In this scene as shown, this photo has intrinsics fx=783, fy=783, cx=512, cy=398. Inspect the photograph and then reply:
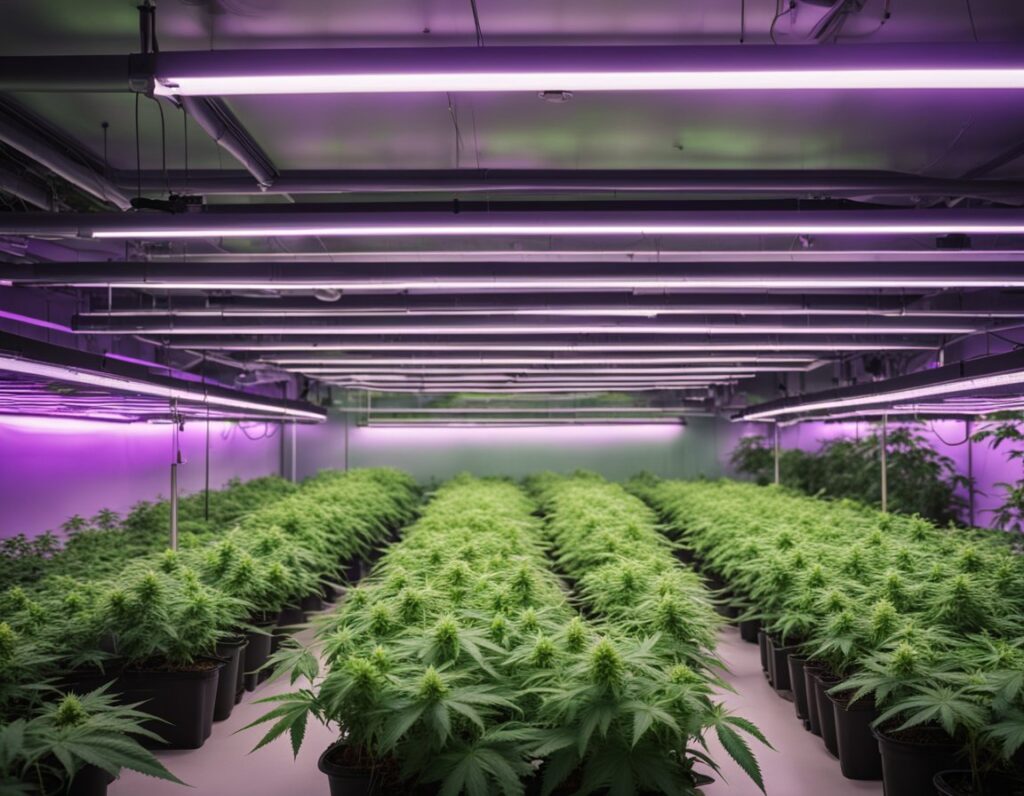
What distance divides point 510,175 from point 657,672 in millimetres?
3104

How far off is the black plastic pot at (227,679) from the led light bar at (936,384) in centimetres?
469

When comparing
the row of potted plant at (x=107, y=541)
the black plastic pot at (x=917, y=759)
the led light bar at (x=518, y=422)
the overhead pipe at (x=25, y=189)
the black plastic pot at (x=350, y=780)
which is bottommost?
the black plastic pot at (x=917, y=759)

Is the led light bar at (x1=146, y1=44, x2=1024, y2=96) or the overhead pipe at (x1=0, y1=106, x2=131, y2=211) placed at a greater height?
the overhead pipe at (x1=0, y1=106, x2=131, y2=211)

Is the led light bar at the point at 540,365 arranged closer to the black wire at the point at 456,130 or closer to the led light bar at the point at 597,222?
the black wire at the point at 456,130

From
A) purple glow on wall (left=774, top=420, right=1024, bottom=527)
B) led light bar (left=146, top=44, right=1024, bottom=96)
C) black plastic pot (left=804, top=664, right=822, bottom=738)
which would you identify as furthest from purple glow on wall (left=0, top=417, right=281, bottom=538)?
purple glow on wall (left=774, top=420, right=1024, bottom=527)

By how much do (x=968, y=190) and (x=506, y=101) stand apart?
261 cm

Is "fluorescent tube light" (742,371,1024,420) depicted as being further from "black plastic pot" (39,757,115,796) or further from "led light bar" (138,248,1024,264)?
"black plastic pot" (39,757,115,796)

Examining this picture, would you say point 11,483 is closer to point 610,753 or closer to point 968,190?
point 610,753

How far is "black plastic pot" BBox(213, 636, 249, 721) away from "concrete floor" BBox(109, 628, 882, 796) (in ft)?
0.23

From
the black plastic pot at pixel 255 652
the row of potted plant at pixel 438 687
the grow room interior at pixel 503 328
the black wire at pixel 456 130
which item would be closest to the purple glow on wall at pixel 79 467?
the grow room interior at pixel 503 328

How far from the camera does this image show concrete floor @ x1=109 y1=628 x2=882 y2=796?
3.69 m

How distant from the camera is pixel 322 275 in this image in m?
4.99

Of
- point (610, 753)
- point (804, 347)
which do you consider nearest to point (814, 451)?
point (804, 347)

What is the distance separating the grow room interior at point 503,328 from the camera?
2.22 meters
